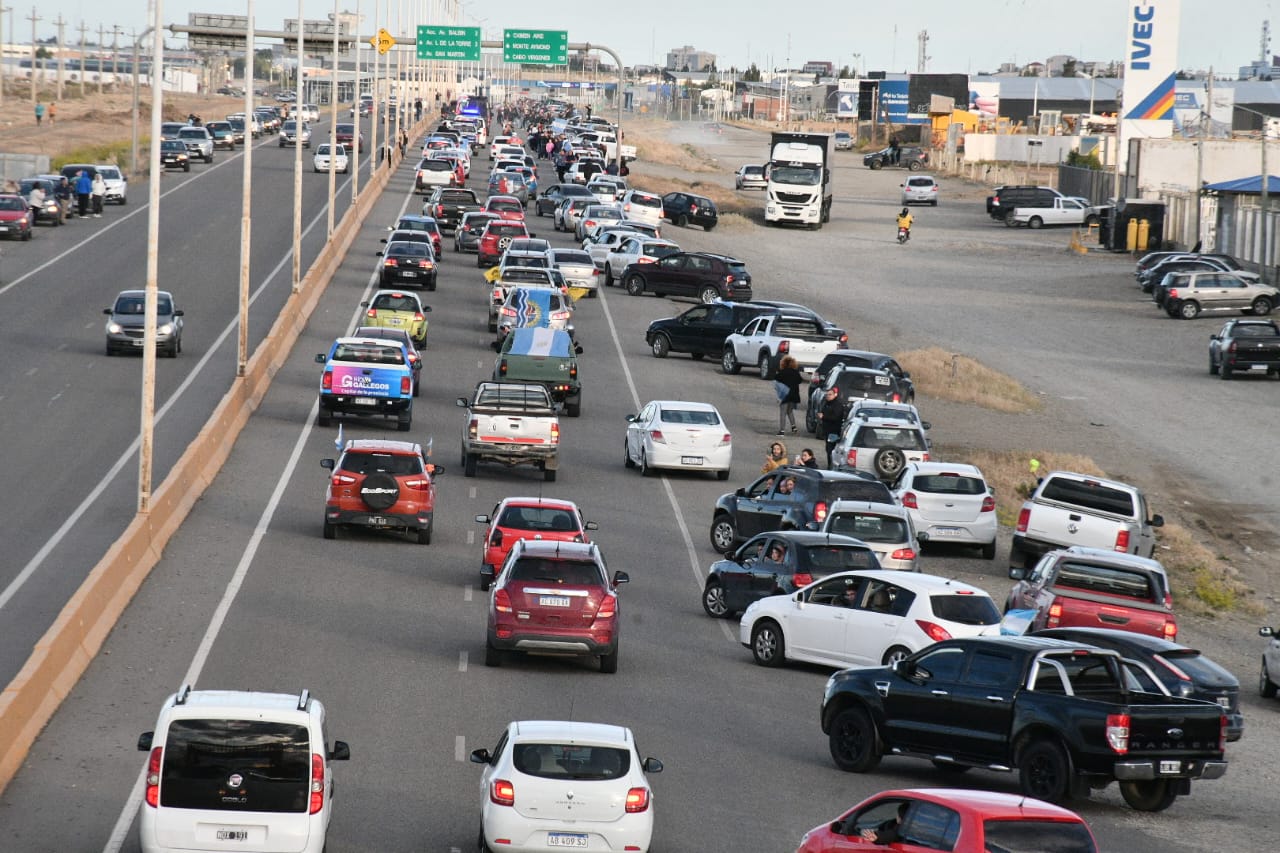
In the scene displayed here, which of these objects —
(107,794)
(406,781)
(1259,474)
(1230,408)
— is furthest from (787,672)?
(1230,408)

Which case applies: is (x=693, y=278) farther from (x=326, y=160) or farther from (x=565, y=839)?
(x=565, y=839)

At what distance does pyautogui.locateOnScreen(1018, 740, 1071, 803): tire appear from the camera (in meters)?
17.1

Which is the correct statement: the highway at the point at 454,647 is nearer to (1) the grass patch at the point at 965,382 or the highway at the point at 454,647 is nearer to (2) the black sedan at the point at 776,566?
(2) the black sedan at the point at 776,566

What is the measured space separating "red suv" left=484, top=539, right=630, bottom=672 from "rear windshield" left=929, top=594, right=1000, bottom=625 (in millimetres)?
3775

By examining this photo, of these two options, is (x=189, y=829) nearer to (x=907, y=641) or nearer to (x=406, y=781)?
(x=406, y=781)

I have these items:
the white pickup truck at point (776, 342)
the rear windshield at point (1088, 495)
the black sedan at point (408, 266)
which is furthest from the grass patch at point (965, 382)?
the rear windshield at point (1088, 495)

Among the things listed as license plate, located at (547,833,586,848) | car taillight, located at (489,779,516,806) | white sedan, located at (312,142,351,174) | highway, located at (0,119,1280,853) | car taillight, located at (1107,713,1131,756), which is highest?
white sedan, located at (312,142,351,174)

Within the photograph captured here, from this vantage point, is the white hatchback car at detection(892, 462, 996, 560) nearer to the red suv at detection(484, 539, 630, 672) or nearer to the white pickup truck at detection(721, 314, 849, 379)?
the red suv at detection(484, 539, 630, 672)

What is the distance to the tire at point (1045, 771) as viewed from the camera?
1709cm

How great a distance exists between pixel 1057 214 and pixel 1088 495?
68184mm

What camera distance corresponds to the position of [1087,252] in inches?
3329

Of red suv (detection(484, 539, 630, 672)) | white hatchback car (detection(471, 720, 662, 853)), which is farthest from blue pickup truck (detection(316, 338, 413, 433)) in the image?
white hatchback car (detection(471, 720, 662, 853))

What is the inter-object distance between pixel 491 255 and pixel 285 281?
8.39 m

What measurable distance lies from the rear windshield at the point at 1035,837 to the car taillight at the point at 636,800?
10.6ft
